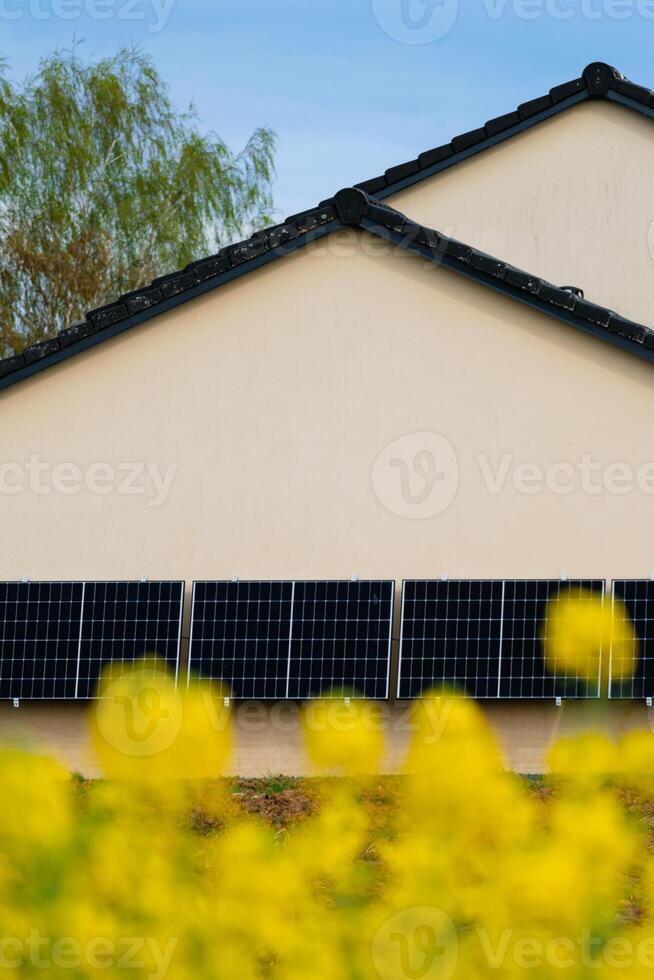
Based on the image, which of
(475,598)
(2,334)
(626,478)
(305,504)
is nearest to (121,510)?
(305,504)

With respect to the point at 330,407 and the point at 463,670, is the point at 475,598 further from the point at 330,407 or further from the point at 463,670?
the point at 330,407

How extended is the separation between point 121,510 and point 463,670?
3525mm

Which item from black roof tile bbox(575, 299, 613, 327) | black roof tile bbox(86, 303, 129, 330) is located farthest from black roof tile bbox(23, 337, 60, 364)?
black roof tile bbox(575, 299, 613, 327)

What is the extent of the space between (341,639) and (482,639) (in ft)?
4.17

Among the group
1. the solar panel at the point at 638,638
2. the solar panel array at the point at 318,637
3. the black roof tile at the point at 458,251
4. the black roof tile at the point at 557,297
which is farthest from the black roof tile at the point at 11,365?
the solar panel at the point at 638,638

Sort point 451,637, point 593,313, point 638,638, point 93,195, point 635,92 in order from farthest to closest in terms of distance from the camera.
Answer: point 93,195 < point 635,92 < point 593,313 < point 451,637 < point 638,638

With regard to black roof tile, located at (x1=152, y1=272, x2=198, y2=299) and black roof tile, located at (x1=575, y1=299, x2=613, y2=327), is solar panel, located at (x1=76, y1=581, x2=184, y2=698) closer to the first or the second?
black roof tile, located at (x1=152, y1=272, x2=198, y2=299)

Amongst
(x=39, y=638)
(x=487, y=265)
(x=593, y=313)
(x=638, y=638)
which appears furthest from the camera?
(x=39, y=638)

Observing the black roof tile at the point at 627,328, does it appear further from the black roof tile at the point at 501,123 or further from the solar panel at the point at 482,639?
the black roof tile at the point at 501,123

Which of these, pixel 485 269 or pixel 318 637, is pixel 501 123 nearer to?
pixel 485 269

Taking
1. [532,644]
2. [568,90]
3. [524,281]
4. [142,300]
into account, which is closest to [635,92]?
[568,90]

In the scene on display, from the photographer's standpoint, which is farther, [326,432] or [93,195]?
[93,195]

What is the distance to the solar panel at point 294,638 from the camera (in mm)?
13891

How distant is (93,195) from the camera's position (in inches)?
1436
